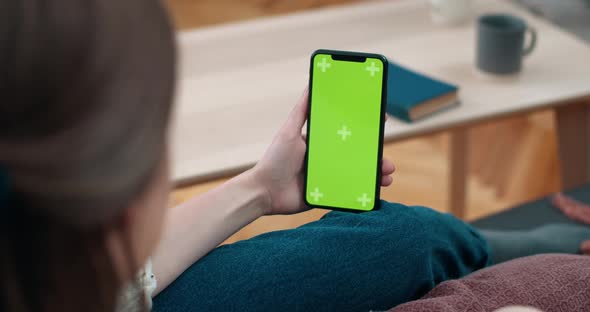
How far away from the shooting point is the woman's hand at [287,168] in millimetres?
918

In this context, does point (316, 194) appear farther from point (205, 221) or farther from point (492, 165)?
point (492, 165)

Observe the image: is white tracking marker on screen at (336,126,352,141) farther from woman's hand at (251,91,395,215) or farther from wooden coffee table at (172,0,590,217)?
wooden coffee table at (172,0,590,217)

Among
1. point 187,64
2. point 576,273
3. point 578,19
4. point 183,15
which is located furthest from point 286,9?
point 576,273

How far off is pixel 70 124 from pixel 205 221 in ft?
1.55

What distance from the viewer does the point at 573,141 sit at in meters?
1.54

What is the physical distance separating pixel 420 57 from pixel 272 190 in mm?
619

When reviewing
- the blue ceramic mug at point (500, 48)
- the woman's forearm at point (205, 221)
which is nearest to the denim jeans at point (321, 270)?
the woman's forearm at point (205, 221)

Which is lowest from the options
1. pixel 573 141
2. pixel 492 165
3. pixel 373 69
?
pixel 492 165

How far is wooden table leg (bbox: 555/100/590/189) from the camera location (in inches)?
59.3

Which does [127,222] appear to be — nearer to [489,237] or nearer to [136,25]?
[136,25]

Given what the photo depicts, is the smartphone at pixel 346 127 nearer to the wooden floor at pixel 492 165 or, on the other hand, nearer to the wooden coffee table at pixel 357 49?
the wooden coffee table at pixel 357 49

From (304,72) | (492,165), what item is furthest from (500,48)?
(492,165)

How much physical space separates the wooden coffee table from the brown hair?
692 millimetres

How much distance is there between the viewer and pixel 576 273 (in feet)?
2.66
